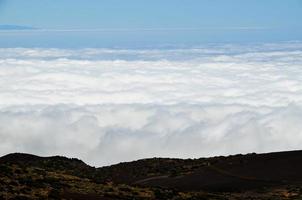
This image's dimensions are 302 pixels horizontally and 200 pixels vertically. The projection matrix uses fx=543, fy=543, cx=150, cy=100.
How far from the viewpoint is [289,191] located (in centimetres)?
4147

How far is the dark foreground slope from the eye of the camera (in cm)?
3122

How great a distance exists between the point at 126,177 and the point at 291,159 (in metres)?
17.5

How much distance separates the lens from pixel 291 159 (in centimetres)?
5716

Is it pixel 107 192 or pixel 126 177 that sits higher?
pixel 126 177

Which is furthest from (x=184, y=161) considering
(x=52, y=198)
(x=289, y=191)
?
(x=52, y=198)

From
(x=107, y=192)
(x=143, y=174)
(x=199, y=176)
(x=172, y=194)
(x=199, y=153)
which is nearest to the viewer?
(x=107, y=192)

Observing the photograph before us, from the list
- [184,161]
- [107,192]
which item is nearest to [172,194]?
[107,192]

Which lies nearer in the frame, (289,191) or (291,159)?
(289,191)

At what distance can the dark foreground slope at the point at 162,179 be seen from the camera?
31219mm

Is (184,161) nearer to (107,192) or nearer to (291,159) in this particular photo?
(291,159)

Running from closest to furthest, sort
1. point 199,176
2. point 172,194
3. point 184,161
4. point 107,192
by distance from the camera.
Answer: point 107,192, point 172,194, point 199,176, point 184,161

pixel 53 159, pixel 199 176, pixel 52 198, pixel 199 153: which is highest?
pixel 199 153

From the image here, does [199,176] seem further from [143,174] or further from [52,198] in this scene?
[52,198]

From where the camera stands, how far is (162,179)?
50094 mm
